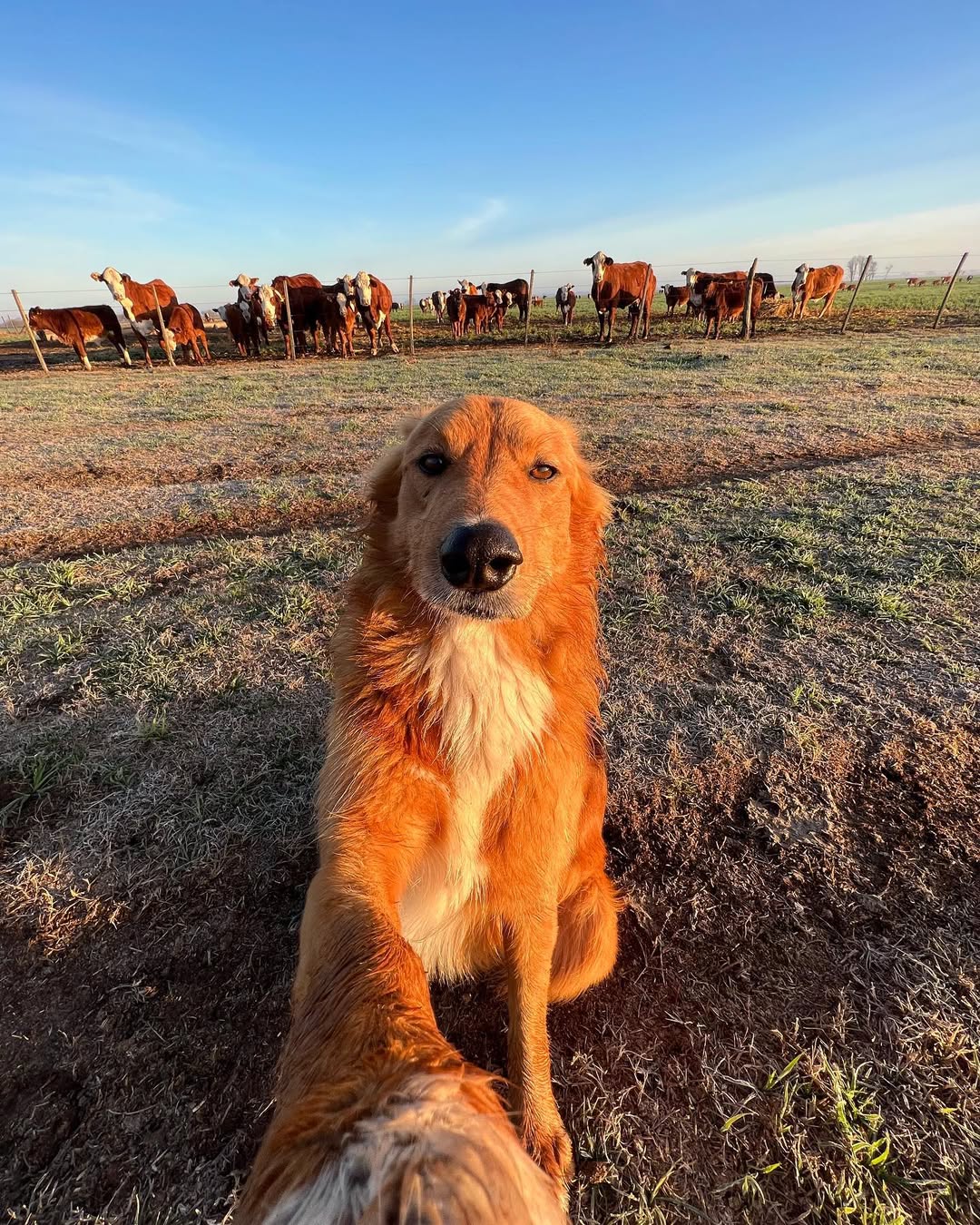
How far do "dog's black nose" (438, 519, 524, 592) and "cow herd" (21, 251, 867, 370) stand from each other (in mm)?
23145

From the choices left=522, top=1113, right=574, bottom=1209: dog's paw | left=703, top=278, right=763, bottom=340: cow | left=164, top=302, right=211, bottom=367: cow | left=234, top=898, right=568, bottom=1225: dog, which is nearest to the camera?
left=234, top=898, right=568, bottom=1225: dog

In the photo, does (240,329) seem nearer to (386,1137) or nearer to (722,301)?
(722,301)

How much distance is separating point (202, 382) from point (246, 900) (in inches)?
683

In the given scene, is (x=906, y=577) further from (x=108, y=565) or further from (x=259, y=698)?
(x=108, y=565)

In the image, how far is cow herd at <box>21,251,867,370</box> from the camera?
2109cm

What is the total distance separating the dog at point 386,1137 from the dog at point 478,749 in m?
0.26

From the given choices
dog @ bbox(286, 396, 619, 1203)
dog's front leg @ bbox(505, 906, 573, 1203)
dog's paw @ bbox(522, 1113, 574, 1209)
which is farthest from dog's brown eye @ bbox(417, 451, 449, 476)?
dog's paw @ bbox(522, 1113, 574, 1209)

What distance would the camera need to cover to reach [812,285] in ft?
97.1

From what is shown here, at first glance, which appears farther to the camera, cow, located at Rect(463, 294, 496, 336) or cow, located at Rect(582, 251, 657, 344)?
cow, located at Rect(463, 294, 496, 336)

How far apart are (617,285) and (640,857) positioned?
2590cm

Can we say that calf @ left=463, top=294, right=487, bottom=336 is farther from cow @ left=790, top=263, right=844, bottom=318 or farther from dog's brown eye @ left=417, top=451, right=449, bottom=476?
dog's brown eye @ left=417, top=451, right=449, bottom=476

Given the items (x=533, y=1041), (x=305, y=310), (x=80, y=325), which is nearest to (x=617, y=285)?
(x=305, y=310)

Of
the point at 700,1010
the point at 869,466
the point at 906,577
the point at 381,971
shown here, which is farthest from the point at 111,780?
the point at 869,466

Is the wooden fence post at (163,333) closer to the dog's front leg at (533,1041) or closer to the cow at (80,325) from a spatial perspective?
the cow at (80,325)
